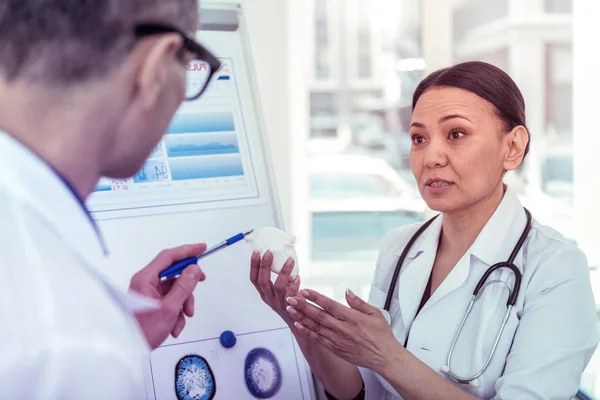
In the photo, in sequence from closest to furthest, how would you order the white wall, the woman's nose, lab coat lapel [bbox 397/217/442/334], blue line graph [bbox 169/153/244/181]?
the woman's nose, lab coat lapel [bbox 397/217/442/334], blue line graph [bbox 169/153/244/181], the white wall

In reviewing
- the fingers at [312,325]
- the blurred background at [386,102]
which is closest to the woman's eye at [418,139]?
the blurred background at [386,102]

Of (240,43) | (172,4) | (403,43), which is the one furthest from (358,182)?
(172,4)

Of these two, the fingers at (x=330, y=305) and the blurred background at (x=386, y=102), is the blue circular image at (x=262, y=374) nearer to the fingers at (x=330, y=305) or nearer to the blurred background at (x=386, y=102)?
the fingers at (x=330, y=305)

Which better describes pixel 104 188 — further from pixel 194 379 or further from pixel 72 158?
pixel 72 158

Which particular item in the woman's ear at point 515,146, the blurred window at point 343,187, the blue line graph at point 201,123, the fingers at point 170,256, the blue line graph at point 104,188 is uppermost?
the blue line graph at point 201,123

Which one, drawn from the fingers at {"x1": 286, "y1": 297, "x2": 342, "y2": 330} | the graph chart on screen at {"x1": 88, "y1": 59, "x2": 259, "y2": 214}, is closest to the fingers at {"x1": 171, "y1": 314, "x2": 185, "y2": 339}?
the fingers at {"x1": 286, "y1": 297, "x2": 342, "y2": 330}

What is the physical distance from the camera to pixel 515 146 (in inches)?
61.0

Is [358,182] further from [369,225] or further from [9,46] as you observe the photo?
[9,46]

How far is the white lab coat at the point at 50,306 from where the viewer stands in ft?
1.95

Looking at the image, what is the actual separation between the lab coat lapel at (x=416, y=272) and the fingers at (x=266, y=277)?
0.35 metres

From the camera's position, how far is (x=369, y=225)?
32.4 feet

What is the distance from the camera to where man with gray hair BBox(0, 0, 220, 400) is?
60 centimetres

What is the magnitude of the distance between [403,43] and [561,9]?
276 centimetres

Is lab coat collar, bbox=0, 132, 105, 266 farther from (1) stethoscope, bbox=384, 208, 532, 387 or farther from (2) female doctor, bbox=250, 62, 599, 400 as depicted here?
(1) stethoscope, bbox=384, 208, 532, 387
